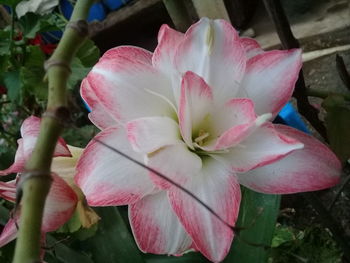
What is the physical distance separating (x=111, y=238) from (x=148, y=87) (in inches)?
10.4

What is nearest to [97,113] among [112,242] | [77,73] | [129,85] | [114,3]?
[129,85]

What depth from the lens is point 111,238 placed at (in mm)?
533

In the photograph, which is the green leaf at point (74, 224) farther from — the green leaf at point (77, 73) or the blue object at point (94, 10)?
the blue object at point (94, 10)

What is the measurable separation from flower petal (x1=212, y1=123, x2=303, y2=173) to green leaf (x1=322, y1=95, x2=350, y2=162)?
0.16 m

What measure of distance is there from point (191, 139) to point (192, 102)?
0.03 m

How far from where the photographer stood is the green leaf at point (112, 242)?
1.69 feet

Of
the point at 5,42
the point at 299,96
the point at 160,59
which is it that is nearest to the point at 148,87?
the point at 160,59

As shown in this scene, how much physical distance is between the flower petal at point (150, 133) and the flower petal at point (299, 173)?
5 cm

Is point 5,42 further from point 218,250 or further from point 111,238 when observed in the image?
point 218,250

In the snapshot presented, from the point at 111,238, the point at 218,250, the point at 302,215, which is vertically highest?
the point at 218,250

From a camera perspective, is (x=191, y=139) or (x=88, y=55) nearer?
(x=191, y=139)

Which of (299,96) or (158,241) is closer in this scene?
(158,241)

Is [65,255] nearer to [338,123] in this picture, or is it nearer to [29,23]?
[338,123]

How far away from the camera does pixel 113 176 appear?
30cm
